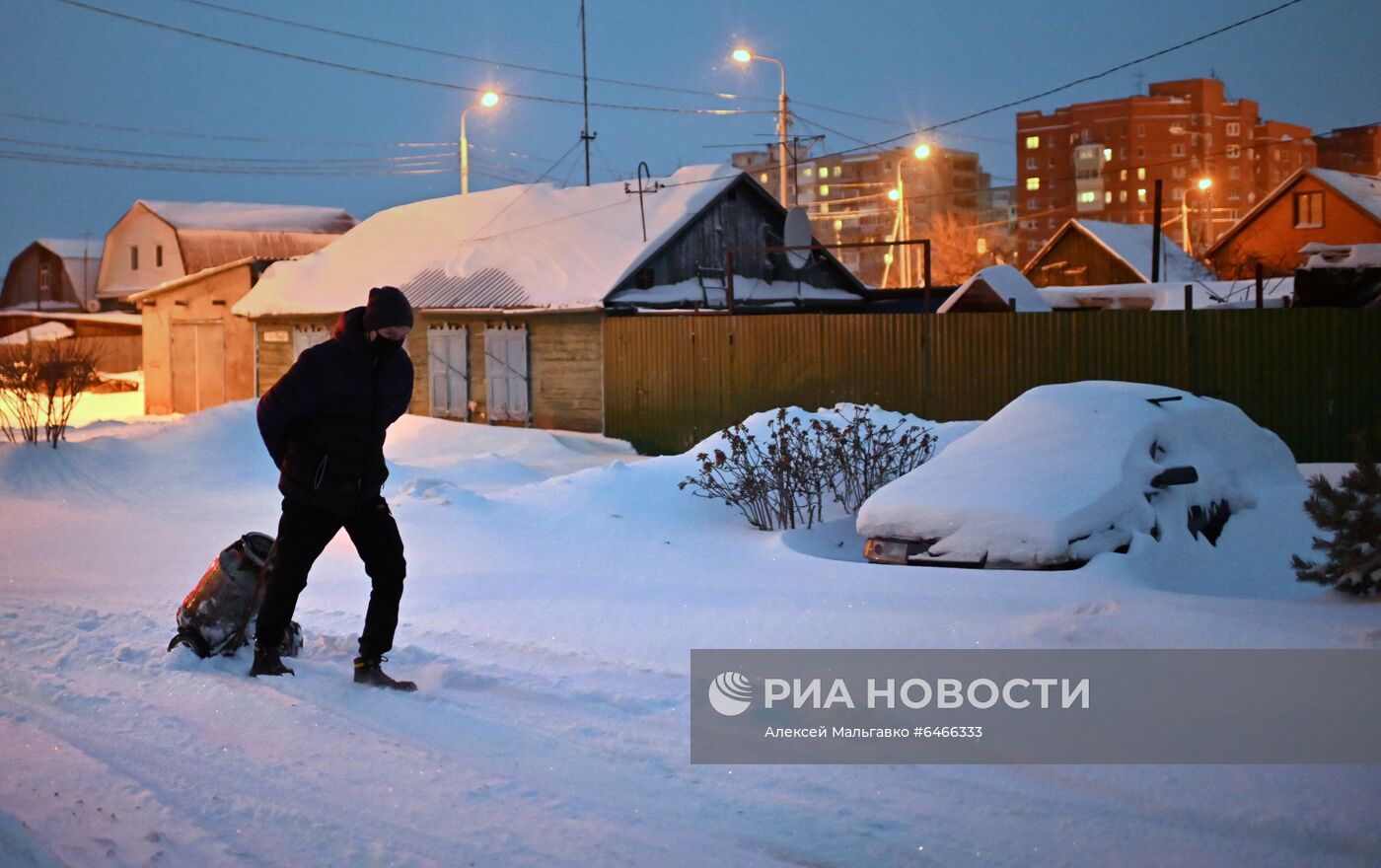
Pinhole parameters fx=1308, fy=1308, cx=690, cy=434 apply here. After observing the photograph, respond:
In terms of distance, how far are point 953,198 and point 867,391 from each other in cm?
11412

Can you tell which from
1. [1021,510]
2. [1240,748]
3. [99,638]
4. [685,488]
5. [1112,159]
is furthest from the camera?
[1112,159]

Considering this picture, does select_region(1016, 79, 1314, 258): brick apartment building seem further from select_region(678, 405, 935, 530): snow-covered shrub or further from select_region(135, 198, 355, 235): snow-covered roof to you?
select_region(678, 405, 935, 530): snow-covered shrub

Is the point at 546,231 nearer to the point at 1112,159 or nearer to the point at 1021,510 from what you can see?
the point at 1021,510

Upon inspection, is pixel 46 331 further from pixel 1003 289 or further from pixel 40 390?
pixel 1003 289

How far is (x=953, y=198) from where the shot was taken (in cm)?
12775

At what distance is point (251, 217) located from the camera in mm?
57719

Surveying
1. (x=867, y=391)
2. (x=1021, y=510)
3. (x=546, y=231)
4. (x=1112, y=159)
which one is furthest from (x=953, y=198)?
(x=1021, y=510)

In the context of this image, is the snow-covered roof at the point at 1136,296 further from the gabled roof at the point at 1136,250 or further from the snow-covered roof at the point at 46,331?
the snow-covered roof at the point at 46,331

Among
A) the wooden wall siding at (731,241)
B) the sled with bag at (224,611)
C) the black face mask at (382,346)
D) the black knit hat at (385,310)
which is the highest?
the wooden wall siding at (731,241)

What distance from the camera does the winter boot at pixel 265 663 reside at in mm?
6266

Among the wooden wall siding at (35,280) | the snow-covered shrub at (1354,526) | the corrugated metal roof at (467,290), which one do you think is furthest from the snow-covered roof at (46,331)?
the snow-covered shrub at (1354,526)

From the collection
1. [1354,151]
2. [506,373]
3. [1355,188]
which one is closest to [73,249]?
[506,373]

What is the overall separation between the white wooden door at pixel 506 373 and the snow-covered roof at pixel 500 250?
76 cm

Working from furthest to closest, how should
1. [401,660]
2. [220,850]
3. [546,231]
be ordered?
[546,231], [401,660], [220,850]
